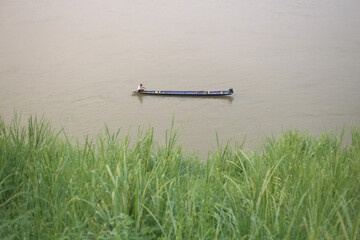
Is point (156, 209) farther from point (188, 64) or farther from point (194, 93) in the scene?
point (188, 64)

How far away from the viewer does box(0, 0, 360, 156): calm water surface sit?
3.78 m

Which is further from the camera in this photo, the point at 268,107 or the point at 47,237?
the point at 268,107

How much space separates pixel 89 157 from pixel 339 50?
15.5 feet

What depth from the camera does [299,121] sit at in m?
3.75

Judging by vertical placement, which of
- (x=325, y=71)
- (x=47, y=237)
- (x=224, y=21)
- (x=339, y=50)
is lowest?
(x=47, y=237)

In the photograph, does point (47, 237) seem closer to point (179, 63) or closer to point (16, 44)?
point (179, 63)

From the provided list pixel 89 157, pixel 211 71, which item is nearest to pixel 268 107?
pixel 211 71

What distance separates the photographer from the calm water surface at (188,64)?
378 cm

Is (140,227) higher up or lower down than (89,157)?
lower down

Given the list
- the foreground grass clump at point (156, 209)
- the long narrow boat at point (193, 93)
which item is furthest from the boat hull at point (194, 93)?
the foreground grass clump at point (156, 209)

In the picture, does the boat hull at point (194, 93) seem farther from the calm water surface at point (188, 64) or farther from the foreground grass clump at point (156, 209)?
the foreground grass clump at point (156, 209)

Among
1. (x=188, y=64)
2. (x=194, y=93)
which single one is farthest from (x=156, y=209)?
(x=188, y=64)

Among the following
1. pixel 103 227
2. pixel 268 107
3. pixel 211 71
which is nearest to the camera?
pixel 103 227

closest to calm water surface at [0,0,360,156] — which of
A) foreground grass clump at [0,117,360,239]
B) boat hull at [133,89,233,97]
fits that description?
boat hull at [133,89,233,97]
